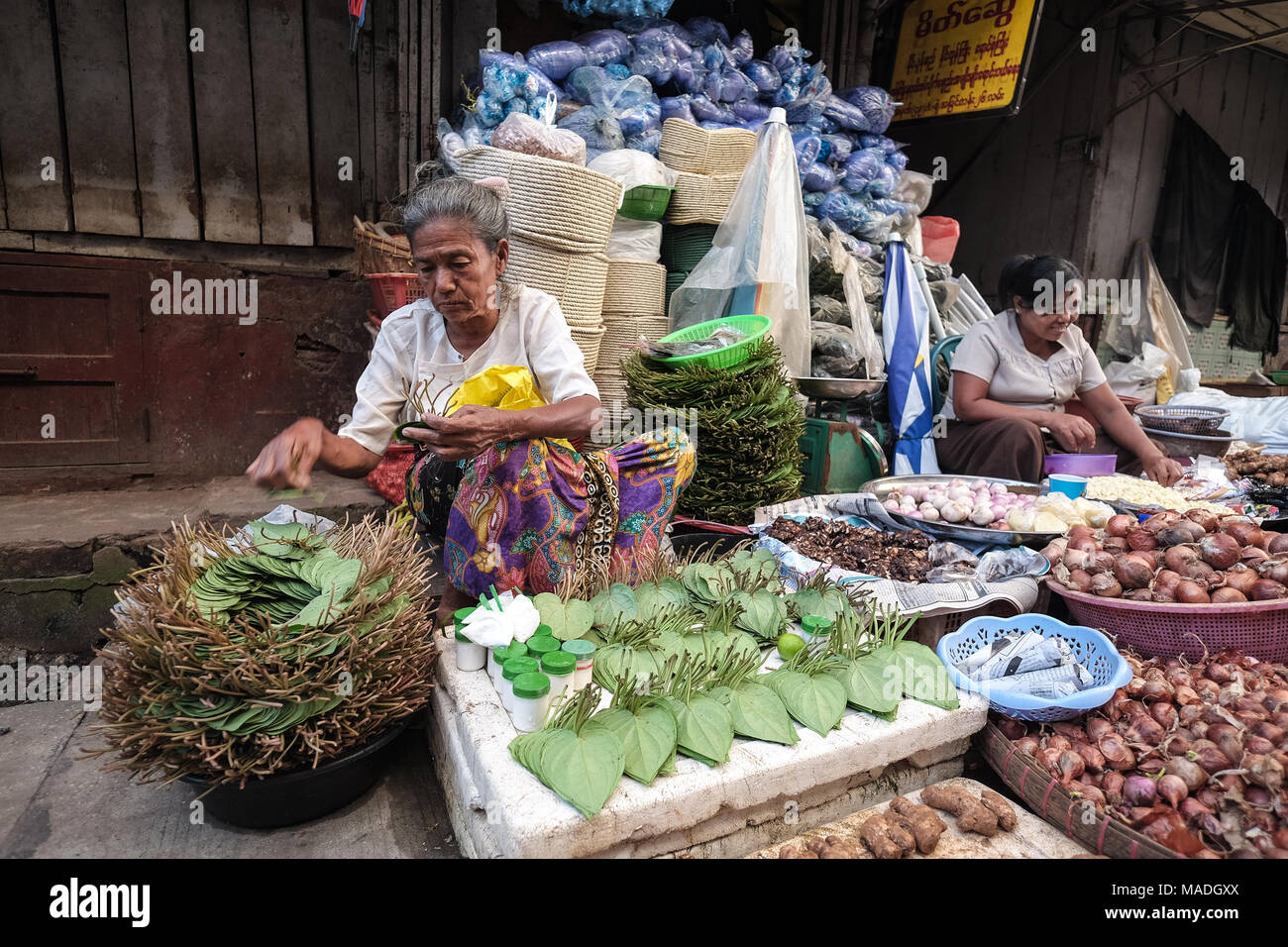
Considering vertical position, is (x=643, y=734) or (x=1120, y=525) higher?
(x=1120, y=525)

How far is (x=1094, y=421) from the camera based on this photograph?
12.9 feet

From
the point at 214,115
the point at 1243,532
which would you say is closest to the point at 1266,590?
the point at 1243,532

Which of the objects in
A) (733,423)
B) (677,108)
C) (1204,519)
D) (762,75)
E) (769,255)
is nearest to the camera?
(1204,519)

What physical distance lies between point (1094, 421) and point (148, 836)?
4.31m

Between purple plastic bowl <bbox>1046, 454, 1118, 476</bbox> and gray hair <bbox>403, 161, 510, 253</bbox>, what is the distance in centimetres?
275

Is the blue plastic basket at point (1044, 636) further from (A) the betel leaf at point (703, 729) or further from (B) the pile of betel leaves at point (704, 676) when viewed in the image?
(A) the betel leaf at point (703, 729)

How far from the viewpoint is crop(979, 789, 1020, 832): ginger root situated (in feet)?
5.26

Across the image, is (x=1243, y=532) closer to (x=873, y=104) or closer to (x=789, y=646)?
(x=789, y=646)

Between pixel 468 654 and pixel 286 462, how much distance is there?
0.65 m

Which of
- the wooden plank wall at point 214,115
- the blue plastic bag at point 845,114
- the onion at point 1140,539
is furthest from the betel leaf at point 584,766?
the blue plastic bag at point 845,114

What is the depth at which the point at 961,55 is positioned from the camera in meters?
5.14

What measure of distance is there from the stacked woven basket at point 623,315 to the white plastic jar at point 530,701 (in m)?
2.40

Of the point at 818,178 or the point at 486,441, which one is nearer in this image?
the point at 486,441

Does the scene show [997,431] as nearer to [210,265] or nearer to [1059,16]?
[210,265]
